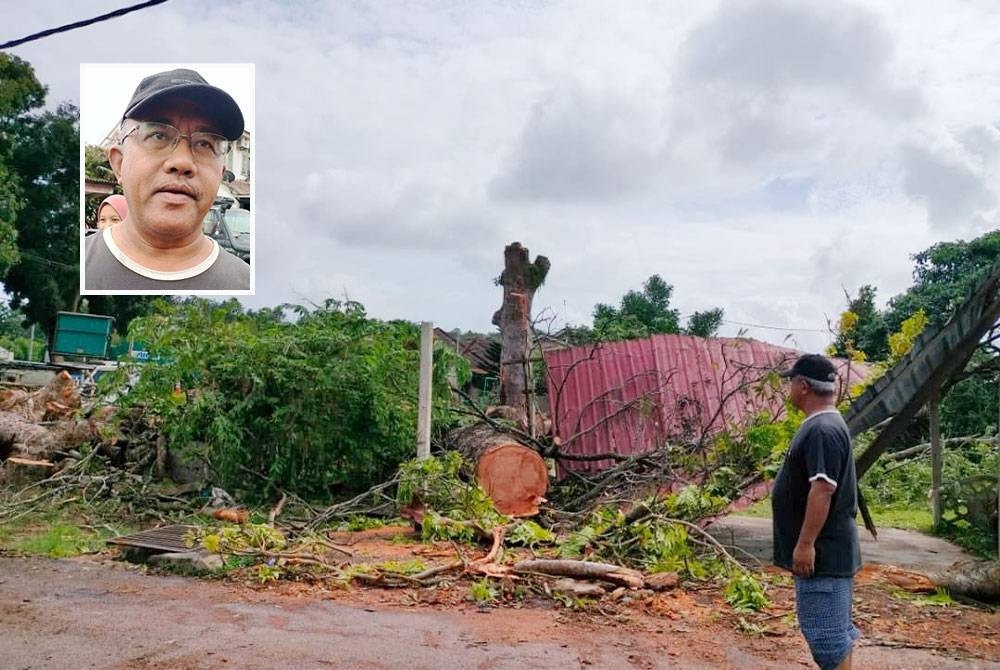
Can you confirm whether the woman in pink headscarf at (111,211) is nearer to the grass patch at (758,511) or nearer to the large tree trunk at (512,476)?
the large tree trunk at (512,476)

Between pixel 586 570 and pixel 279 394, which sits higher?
pixel 279 394

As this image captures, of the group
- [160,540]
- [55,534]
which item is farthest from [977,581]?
[55,534]

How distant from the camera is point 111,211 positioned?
9242mm

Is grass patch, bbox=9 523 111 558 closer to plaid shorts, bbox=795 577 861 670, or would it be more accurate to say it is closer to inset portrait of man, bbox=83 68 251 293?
inset portrait of man, bbox=83 68 251 293

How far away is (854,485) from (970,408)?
45.6 ft

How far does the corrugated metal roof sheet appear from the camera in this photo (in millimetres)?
11492

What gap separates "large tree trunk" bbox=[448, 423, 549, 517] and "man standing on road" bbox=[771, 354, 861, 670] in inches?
238

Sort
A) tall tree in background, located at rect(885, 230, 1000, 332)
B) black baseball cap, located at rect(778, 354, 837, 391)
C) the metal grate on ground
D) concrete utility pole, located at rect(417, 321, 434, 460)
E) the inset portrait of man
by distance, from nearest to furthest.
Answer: black baseball cap, located at rect(778, 354, 837, 391), the metal grate on ground, the inset portrait of man, concrete utility pole, located at rect(417, 321, 434, 460), tall tree in background, located at rect(885, 230, 1000, 332)

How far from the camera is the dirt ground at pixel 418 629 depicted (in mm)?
5137

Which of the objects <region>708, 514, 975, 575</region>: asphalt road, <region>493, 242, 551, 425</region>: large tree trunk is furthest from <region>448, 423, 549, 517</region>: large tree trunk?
<region>493, 242, 551, 425</region>: large tree trunk

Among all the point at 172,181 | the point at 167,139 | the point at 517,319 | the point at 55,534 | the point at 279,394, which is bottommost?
the point at 55,534

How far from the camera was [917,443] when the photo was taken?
15391mm

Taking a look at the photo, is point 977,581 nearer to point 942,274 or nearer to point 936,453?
point 936,453

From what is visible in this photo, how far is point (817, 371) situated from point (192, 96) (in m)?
6.19
